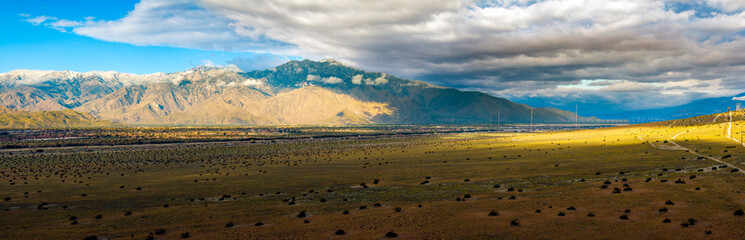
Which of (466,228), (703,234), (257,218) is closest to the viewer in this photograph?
(703,234)

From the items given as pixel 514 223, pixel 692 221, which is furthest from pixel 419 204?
pixel 692 221

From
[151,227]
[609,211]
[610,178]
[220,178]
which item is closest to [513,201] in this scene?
[609,211]

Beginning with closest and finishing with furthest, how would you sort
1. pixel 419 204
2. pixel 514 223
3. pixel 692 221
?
pixel 692 221
pixel 514 223
pixel 419 204

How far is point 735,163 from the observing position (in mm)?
44219

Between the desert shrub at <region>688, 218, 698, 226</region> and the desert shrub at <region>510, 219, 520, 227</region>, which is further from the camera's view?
the desert shrub at <region>510, 219, 520, 227</region>

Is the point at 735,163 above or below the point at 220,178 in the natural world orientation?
above

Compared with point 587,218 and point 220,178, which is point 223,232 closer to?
point 587,218

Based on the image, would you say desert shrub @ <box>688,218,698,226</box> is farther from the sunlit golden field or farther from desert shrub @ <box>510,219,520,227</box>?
desert shrub @ <box>510,219,520,227</box>

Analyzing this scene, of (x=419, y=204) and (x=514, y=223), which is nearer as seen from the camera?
(x=514, y=223)

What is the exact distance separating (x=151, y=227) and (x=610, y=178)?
41874mm

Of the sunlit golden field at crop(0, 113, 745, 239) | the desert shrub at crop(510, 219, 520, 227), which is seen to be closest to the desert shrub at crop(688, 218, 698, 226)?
the sunlit golden field at crop(0, 113, 745, 239)

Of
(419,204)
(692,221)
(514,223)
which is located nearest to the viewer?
(692,221)

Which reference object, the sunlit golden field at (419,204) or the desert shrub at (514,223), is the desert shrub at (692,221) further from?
the desert shrub at (514,223)

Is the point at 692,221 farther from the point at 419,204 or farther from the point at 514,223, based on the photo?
the point at 419,204
